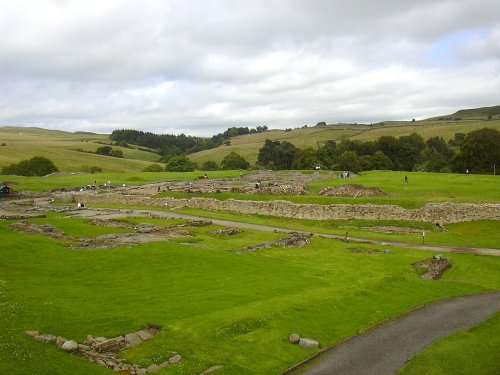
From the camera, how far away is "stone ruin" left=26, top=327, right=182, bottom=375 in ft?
51.6

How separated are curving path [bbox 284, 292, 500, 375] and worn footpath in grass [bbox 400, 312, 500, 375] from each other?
0.47 metres

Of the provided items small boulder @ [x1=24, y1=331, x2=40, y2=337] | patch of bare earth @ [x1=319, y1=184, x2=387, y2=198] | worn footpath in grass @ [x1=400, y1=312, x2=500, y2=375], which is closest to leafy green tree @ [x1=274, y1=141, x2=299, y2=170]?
patch of bare earth @ [x1=319, y1=184, x2=387, y2=198]

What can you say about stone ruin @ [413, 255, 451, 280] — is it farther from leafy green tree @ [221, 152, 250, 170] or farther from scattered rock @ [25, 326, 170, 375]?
leafy green tree @ [221, 152, 250, 170]

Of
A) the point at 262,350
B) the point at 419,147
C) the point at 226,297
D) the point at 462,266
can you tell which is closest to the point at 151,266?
the point at 226,297

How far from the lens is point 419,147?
139625mm

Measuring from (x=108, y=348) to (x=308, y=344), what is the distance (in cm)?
762

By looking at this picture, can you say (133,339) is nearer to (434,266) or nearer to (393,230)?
(434,266)

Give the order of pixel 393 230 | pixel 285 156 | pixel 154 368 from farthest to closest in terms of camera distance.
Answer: pixel 285 156 → pixel 393 230 → pixel 154 368

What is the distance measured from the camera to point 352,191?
64500 mm

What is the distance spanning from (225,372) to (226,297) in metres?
7.51

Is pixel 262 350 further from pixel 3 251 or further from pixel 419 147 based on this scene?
pixel 419 147

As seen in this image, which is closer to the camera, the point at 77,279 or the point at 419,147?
the point at 77,279

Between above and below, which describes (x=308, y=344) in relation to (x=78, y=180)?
below

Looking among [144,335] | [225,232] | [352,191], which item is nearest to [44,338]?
[144,335]
